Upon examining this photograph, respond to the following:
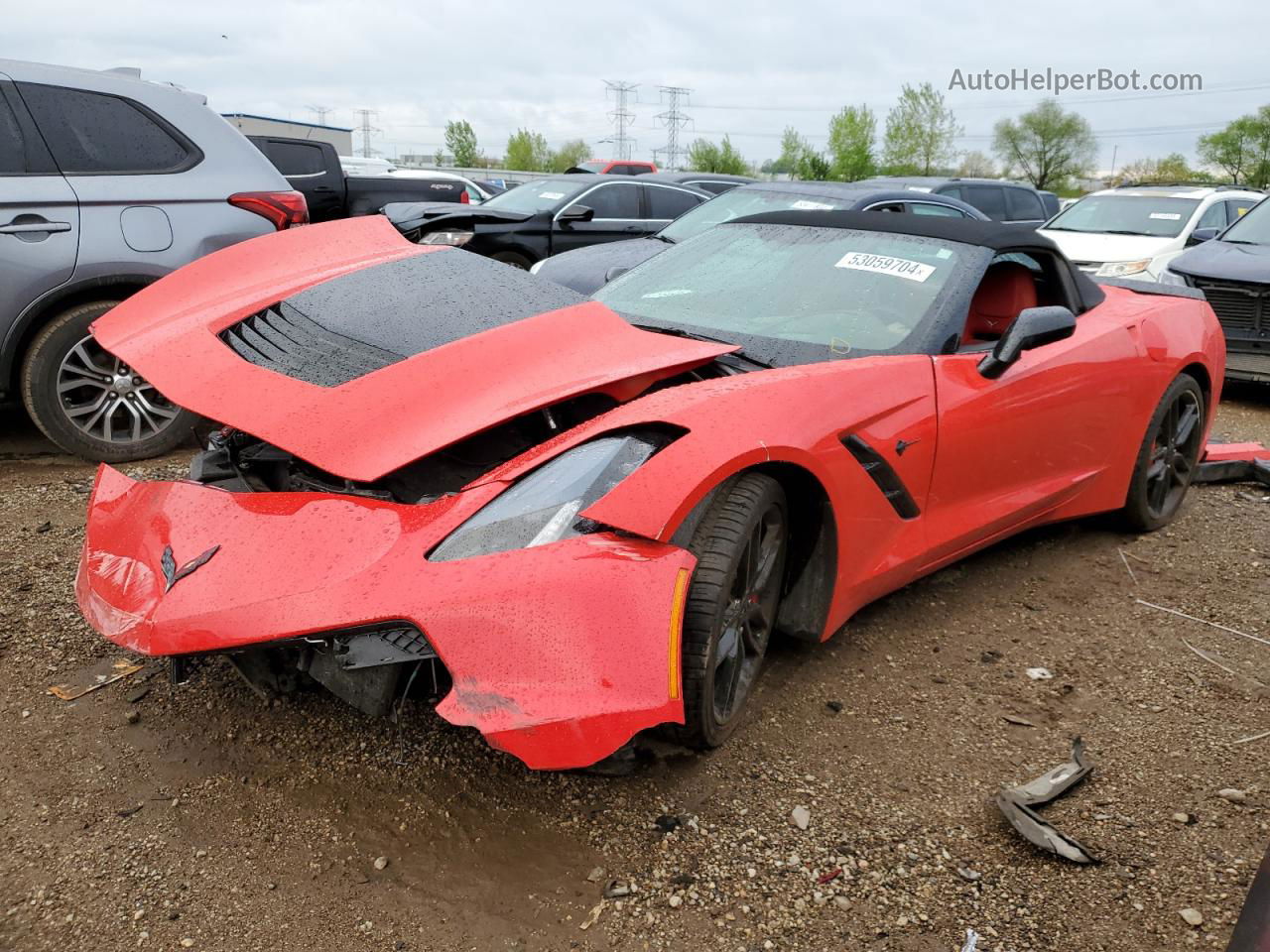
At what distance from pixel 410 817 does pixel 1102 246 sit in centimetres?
942

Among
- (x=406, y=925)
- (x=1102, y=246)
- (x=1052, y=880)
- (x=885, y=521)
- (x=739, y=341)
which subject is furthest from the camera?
(x=1102, y=246)

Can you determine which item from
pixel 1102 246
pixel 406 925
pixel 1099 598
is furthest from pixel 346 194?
pixel 406 925

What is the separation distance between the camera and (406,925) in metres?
2.01

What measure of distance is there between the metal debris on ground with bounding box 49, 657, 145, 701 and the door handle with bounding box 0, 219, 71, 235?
2510mm

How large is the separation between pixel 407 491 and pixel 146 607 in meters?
0.60

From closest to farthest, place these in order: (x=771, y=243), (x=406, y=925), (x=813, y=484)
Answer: (x=406, y=925) < (x=813, y=484) < (x=771, y=243)

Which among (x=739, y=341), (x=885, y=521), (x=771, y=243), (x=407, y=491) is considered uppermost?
(x=771, y=243)

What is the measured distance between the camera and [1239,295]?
25.4 ft

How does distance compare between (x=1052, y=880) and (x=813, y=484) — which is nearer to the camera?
(x=1052, y=880)

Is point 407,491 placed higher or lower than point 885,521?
higher

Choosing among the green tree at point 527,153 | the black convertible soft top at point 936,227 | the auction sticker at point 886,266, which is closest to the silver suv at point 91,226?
the black convertible soft top at point 936,227

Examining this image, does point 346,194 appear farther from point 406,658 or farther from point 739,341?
point 406,658

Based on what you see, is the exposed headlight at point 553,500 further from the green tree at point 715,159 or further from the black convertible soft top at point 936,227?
the green tree at point 715,159

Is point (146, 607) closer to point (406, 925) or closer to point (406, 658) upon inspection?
point (406, 658)
